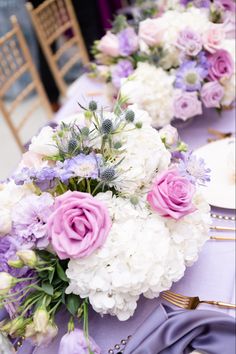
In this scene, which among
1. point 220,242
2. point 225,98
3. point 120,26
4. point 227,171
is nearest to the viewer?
point 220,242

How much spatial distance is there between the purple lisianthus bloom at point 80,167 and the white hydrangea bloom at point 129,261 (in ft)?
0.17

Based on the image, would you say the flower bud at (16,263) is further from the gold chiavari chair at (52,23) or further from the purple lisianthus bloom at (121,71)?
the gold chiavari chair at (52,23)

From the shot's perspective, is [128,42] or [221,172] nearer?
[221,172]

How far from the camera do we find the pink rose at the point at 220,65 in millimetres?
1259

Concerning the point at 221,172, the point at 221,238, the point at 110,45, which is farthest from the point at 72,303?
the point at 110,45

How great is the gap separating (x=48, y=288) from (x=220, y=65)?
2.99 feet

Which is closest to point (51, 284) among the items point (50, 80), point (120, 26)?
point (120, 26)

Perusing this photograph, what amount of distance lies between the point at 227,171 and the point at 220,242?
245mm

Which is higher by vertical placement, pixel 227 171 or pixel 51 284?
pixel 51 284

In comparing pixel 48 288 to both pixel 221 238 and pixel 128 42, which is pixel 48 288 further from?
pixel 128 42

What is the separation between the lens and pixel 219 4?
1390 millimetres

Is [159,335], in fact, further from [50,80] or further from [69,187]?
[50,80]

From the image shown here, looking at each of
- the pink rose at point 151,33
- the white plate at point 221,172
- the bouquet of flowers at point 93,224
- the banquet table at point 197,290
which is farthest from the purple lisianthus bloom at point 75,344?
the pink rose at point 151,33

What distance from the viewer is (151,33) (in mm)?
1265
